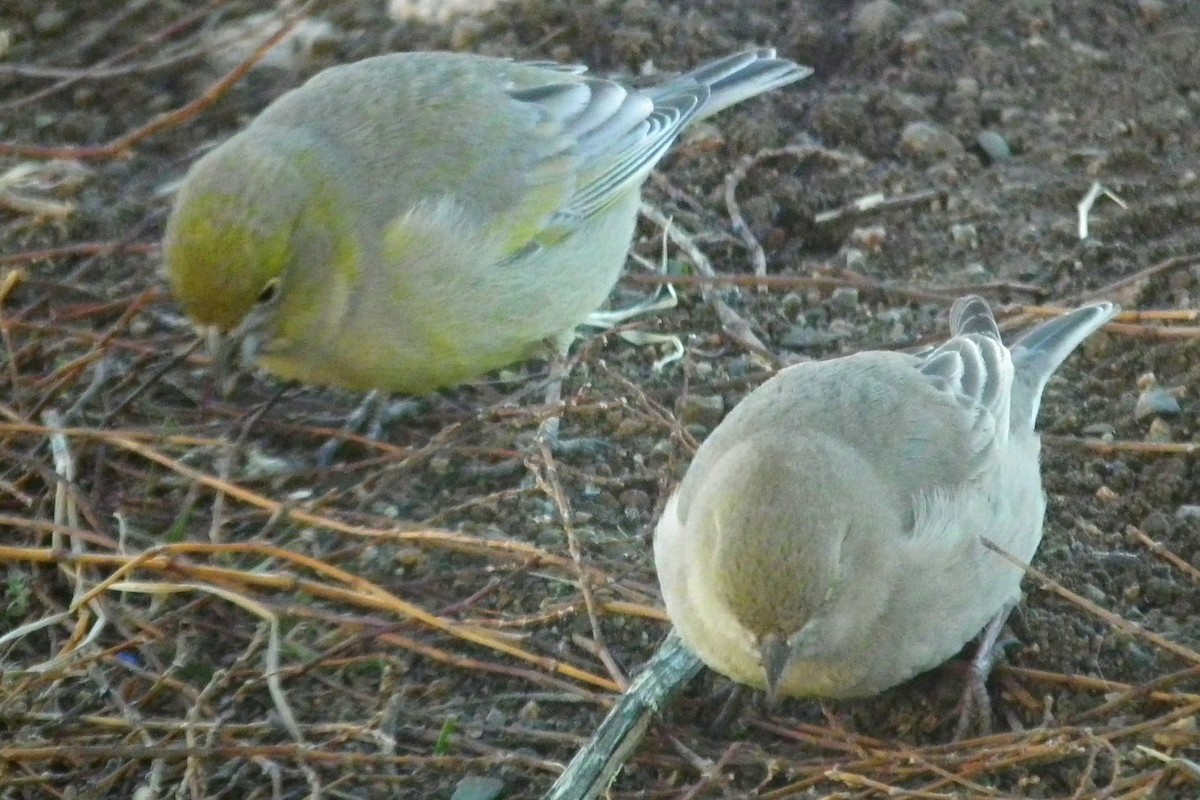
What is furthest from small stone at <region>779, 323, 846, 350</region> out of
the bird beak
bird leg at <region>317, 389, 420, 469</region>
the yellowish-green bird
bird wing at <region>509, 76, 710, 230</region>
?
the bird beak

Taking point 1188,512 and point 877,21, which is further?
point 877,21

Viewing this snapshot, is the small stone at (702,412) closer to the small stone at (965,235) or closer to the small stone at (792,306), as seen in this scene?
the small stone at (792,306)

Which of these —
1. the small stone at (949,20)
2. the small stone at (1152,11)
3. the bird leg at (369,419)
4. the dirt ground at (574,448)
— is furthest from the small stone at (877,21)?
the bird leg at (369,419)

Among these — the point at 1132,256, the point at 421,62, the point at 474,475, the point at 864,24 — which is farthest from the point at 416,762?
the point at 864,24

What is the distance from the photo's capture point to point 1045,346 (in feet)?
15.6

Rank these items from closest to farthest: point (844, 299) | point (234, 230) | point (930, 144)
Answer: point (234, 230), point (844, 299), point (930, 144)

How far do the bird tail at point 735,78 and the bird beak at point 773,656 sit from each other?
290cm

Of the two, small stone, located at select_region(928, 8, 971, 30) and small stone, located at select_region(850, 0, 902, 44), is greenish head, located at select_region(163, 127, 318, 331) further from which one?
small stone, located at select_region(928, 8, 971, 30)

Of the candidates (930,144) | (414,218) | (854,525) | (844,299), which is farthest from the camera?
(930,144)

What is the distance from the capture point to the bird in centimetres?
350

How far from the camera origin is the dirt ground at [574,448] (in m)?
3.95

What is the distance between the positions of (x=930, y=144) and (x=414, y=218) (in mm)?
2198

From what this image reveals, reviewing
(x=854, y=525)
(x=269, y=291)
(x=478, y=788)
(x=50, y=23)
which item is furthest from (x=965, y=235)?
(x=50, y=23)

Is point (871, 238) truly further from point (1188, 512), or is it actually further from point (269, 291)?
point (269, 291)
